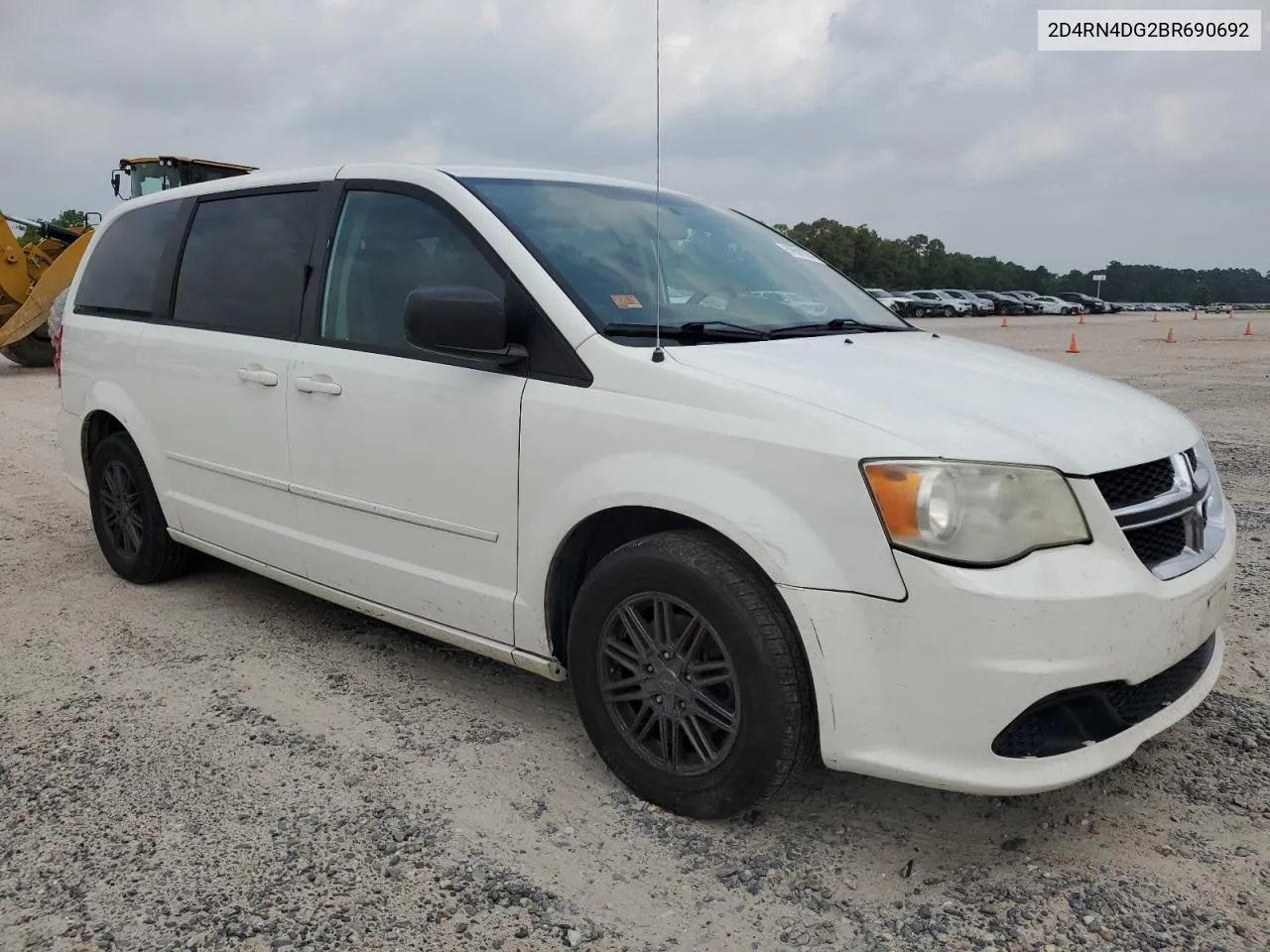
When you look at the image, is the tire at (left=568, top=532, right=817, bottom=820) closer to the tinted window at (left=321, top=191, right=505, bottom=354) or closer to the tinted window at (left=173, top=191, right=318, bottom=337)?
the tinted window at (left=321, top=191, right=505, bottom=354)

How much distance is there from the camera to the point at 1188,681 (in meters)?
2.61

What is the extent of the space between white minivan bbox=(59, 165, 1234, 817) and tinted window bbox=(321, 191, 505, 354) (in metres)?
0.01

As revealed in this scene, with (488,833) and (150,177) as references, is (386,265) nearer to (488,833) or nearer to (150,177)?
(488,833)

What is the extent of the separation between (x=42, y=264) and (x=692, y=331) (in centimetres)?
1667

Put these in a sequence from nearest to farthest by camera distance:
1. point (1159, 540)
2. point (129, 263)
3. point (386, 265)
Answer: point (1159, 540)
point (386, 265)
point (129, 263)

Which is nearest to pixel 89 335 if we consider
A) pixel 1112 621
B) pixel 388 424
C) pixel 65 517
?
pixel 65 517

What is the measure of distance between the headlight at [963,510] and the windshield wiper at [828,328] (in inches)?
36.0

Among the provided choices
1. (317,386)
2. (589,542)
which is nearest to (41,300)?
(317,386)

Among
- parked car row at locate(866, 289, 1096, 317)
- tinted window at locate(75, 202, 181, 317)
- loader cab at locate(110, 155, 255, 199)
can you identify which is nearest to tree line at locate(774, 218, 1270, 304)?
parked car row at locate(866, 289, 1096, 317)

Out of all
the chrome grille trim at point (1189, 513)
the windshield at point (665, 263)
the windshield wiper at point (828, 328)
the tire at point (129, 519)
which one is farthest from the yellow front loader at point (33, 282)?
the chrome grille trim at point (1189, 513)

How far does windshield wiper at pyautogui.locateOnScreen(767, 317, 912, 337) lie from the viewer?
3.12 metres

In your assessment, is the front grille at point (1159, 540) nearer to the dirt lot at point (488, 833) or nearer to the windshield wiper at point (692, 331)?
the dirt lot at point (488, 833)

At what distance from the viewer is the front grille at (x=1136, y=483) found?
240cm

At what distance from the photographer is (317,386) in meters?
3.48
